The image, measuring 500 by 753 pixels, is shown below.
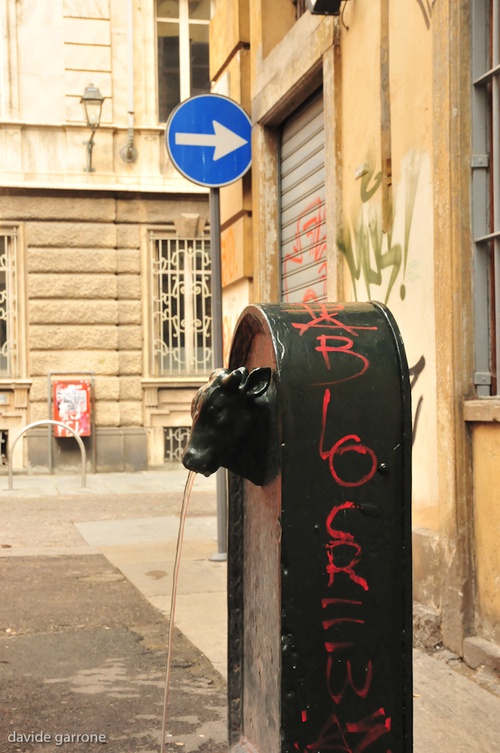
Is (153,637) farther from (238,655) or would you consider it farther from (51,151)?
(51,151)

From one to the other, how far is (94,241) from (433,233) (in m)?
11.2

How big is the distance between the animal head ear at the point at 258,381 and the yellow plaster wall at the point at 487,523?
2.22 metres

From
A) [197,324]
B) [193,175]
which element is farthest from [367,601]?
[197,324]

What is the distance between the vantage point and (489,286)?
470 centimetres

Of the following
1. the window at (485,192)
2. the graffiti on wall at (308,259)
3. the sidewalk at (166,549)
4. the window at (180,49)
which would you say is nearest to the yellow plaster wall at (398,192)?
the window at (485,192)

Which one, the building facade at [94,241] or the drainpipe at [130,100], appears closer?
the building facade at [94,241]

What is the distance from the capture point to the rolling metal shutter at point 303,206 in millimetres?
7266

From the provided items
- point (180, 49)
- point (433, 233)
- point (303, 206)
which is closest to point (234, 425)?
point (433, 233)

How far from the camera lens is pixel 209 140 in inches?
280

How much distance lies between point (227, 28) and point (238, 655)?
7204 millimetres

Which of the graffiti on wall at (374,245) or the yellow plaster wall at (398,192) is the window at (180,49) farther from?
the graffiti on wall at (374,245)

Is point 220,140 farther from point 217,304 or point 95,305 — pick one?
point 95,305

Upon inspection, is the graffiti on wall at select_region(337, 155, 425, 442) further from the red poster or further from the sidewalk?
the red poster

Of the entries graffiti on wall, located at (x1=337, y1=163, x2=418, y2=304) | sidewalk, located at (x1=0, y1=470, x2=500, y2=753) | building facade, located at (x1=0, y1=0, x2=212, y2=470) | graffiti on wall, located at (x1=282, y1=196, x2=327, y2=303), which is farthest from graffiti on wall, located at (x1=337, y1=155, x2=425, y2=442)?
building facade, located at (x1=0, y1=0, x2=212, y2=470)
